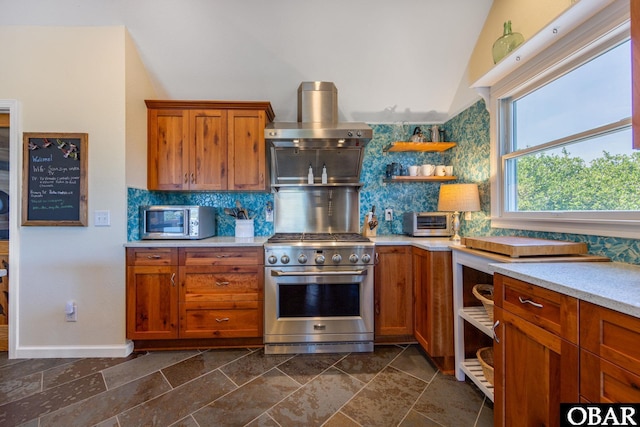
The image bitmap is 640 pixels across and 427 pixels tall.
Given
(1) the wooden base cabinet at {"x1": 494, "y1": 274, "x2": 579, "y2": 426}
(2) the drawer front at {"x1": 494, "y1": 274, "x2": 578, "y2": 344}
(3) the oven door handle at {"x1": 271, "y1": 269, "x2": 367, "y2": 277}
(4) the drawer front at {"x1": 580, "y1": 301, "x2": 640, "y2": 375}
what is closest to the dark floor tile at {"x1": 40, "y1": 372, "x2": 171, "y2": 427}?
(3) the oven door handle at {"x1": 271, "y1": 269, "x2": 367, "y2": 277}

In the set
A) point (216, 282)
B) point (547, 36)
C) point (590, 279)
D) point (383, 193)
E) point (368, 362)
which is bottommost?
point (368, 362)

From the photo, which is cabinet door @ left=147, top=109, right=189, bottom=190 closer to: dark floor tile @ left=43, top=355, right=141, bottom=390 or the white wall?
the white wall

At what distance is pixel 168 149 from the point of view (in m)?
2.54

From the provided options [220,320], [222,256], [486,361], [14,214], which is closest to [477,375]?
[486,361]

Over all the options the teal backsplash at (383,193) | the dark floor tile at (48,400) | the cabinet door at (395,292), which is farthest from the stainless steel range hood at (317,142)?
the dark floor tile at (48,400)

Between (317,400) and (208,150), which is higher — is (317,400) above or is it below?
below

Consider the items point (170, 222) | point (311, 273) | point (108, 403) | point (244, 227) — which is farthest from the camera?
point (244, 227)

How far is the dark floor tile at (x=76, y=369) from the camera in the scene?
1878 millimetres

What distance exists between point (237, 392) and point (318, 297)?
0.88m

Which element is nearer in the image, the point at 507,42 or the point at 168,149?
the point at 507,42

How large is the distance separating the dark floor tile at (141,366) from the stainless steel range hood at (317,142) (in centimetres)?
178

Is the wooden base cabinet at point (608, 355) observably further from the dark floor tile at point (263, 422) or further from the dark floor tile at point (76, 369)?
the dark floor tile at point (76, 369)

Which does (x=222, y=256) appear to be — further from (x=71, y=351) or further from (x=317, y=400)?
(x=71, y=351)

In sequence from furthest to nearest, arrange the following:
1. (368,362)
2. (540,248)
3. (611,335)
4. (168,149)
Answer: (168,149)
(368,362)
(540,248)
(611,335)
